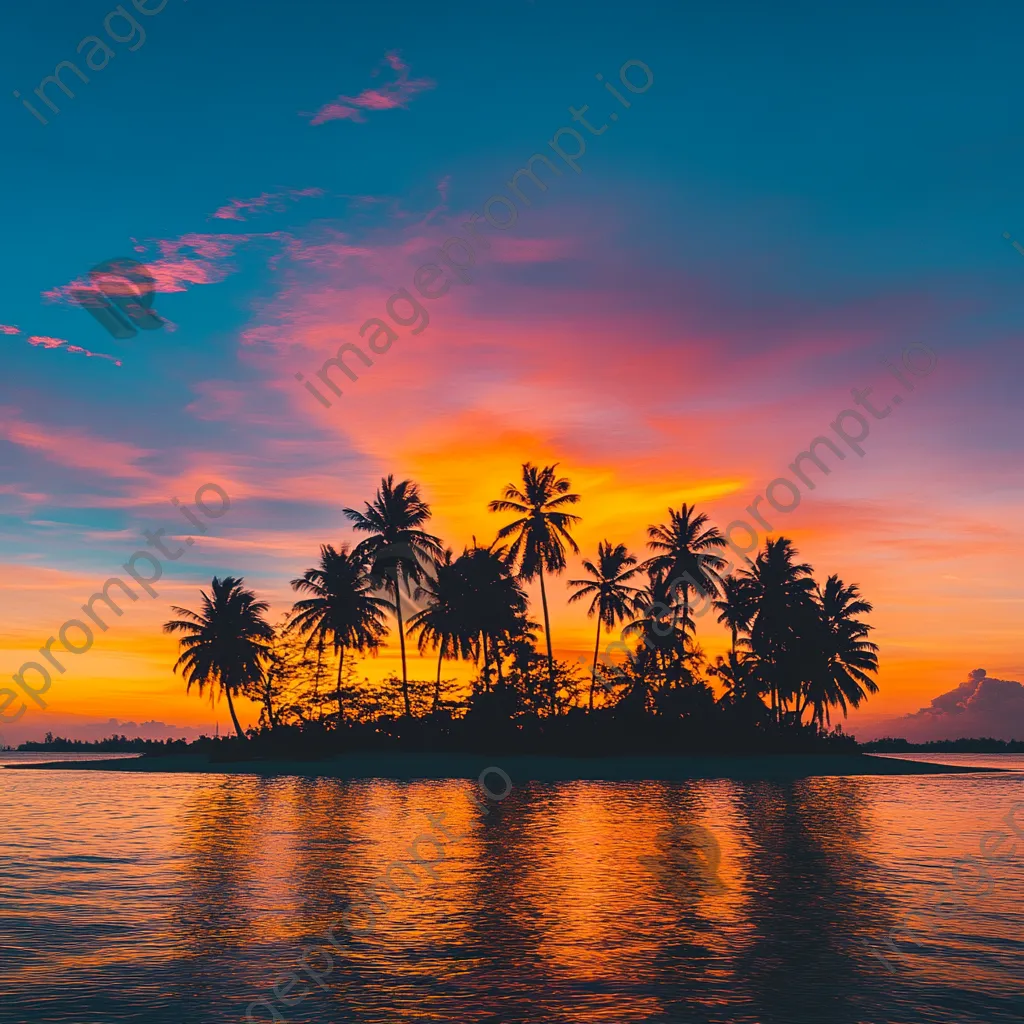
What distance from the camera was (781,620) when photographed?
69.3 metres

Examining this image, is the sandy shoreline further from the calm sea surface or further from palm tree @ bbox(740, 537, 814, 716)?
the calm sea surface

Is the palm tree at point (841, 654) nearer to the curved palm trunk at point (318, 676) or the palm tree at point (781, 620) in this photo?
the palm tree at point (781, 620)

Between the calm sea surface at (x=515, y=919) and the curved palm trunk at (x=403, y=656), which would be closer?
the calm sea surface at (x=515, y=919)

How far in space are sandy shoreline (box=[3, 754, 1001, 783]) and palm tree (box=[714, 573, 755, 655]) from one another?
994 centimetres

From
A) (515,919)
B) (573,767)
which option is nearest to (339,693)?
(573,767)

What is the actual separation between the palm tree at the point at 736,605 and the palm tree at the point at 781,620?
445 millimetres

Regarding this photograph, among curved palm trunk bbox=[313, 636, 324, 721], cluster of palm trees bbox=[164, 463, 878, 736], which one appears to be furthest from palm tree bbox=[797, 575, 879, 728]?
curved palm trunk bbox=[313, 636, 324, 721]

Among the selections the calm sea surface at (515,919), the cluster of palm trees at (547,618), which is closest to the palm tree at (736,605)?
the cluster of palm trees at (547,618)

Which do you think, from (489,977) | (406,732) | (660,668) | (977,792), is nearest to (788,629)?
(660,668)

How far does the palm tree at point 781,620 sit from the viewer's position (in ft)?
228

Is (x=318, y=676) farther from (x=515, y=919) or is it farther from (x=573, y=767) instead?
(x=515, y=919)

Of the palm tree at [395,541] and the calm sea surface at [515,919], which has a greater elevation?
the palm tree at [395,541]

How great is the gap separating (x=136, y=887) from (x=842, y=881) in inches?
584

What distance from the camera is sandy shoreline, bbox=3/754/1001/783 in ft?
185
